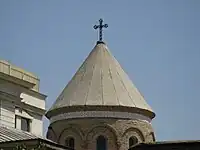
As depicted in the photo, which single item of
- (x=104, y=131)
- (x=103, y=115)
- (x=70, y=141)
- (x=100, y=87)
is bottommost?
(x=70, y=141)

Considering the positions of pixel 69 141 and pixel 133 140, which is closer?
pixel 133 140

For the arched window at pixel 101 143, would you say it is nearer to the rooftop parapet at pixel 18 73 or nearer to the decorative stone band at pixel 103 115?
the decorative stone band at pixel 103 115

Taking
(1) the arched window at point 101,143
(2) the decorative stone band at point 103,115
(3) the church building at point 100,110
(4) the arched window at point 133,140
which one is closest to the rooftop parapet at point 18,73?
(3) the church building at point 100,110

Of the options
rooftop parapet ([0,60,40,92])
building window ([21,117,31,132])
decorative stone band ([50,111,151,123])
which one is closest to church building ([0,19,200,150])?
decorative stone band ([50,111,151,123])

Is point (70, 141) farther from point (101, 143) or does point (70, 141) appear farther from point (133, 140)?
point (133, 140)

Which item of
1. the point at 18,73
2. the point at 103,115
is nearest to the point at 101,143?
the point at 103,115

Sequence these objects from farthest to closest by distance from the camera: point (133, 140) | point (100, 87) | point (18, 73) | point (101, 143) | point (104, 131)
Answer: point (100, 87)
point (133, 140)
point (101, 143)
point (104, 131)
point (18, 73)

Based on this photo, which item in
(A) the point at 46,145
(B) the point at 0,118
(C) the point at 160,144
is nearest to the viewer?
(A) the point at 46,145

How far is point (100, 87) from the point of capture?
43.3 meters

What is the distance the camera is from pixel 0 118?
26031 millimetres

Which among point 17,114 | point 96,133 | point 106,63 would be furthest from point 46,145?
point 106,63

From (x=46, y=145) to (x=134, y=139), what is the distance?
82.3 ft

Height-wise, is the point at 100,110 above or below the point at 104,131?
above

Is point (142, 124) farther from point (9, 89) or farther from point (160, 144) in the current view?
point (160, 144)
